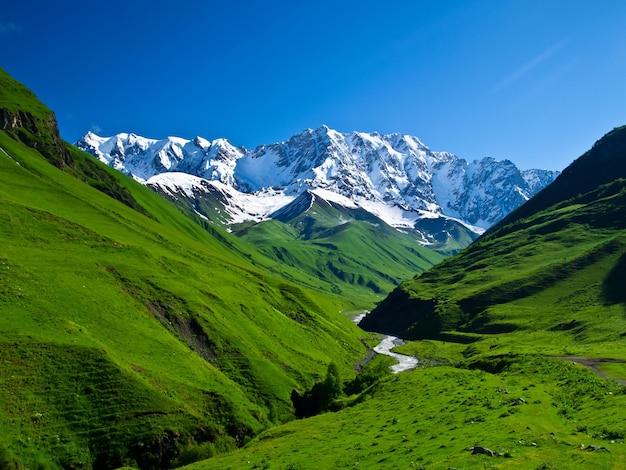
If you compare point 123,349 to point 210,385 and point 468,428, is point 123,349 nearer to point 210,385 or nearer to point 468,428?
point 210,385

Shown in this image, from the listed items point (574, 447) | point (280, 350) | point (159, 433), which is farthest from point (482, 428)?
point (280, 350)

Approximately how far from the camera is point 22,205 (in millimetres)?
120375

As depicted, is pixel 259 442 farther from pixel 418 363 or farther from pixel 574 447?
pixel 418 363

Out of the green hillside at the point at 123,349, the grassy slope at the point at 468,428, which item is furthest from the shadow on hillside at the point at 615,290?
the grassy slope at the point at 468,428

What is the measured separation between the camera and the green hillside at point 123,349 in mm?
63438

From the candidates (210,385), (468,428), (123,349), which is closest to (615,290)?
(210,385)

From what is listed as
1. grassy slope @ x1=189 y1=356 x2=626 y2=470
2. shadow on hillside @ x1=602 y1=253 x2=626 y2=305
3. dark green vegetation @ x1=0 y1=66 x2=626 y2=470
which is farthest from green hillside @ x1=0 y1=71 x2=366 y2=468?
shadow on hillside @ x1=602 y1=253 x2=626 y2=305

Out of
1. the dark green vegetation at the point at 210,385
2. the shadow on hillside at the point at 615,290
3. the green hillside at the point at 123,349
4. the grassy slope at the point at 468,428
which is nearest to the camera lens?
the grassy slope at the point at 468,428

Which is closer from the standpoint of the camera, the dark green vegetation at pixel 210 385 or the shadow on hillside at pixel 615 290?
the dark green vegetation at pixel 210 385

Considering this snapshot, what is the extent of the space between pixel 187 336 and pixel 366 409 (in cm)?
4798

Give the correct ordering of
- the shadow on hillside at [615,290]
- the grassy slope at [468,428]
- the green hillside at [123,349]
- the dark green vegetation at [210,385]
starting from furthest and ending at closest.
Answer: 1. the shadow on hillside at [615,290]
2. the green hillside at [123,349]
3. the dark green vegetation at [210,385]
4. the grassy slope at [468,428]

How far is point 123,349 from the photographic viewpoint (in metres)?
81.0

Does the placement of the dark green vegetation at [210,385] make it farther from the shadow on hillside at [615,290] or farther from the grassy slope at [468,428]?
the shadow on hillside at [615,290]

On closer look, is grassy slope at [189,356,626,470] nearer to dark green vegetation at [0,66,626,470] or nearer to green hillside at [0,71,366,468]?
dark green vegetation at [0,66,626,470]
